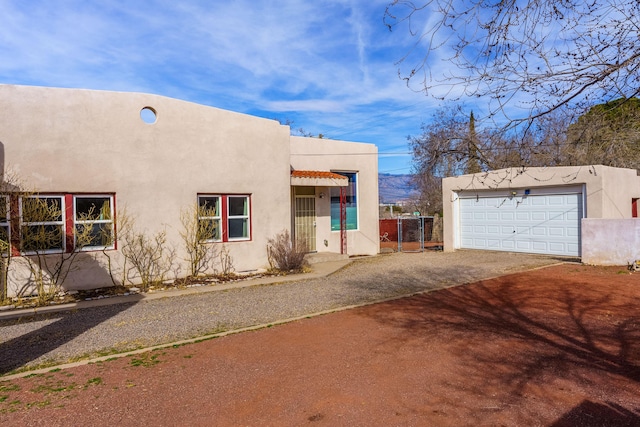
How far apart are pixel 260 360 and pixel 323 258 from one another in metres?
9.83

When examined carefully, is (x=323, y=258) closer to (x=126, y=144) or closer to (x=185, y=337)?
(x=126, y=144)

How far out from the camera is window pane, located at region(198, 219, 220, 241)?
39.8ft

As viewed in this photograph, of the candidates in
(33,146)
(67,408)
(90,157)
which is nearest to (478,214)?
(90,157)

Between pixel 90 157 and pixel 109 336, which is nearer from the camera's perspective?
pixel 109 336

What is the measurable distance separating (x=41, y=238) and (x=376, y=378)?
325 inches

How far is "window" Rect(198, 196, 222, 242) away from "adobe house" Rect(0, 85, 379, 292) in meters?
0.03

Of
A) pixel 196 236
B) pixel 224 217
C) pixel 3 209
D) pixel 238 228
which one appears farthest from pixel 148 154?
pixel 3 209

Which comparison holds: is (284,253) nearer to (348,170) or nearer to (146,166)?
(146,166)

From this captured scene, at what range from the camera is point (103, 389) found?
16.1ft

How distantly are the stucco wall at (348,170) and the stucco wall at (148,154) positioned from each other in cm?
239

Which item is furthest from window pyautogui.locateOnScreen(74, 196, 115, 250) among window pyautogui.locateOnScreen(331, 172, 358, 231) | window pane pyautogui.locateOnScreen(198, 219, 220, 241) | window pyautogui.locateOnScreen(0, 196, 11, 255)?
window pyautogui.locateOnScreen(331, 172, 358, 231)

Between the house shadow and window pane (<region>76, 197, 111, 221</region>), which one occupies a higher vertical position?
window pane (<region>76, 197, 111, 221</region>)

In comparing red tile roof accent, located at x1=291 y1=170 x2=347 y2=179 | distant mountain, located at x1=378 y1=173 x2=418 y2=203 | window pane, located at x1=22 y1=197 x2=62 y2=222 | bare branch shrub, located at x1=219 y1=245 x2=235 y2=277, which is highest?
distant mountain, located at x1=378 y1=173 x2=418 y2=203

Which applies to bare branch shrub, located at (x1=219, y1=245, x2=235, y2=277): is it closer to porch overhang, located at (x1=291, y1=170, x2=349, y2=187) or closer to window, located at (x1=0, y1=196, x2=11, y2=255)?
porch overhang, located at (x1=291, y1=170, x2=349, y2=187)
